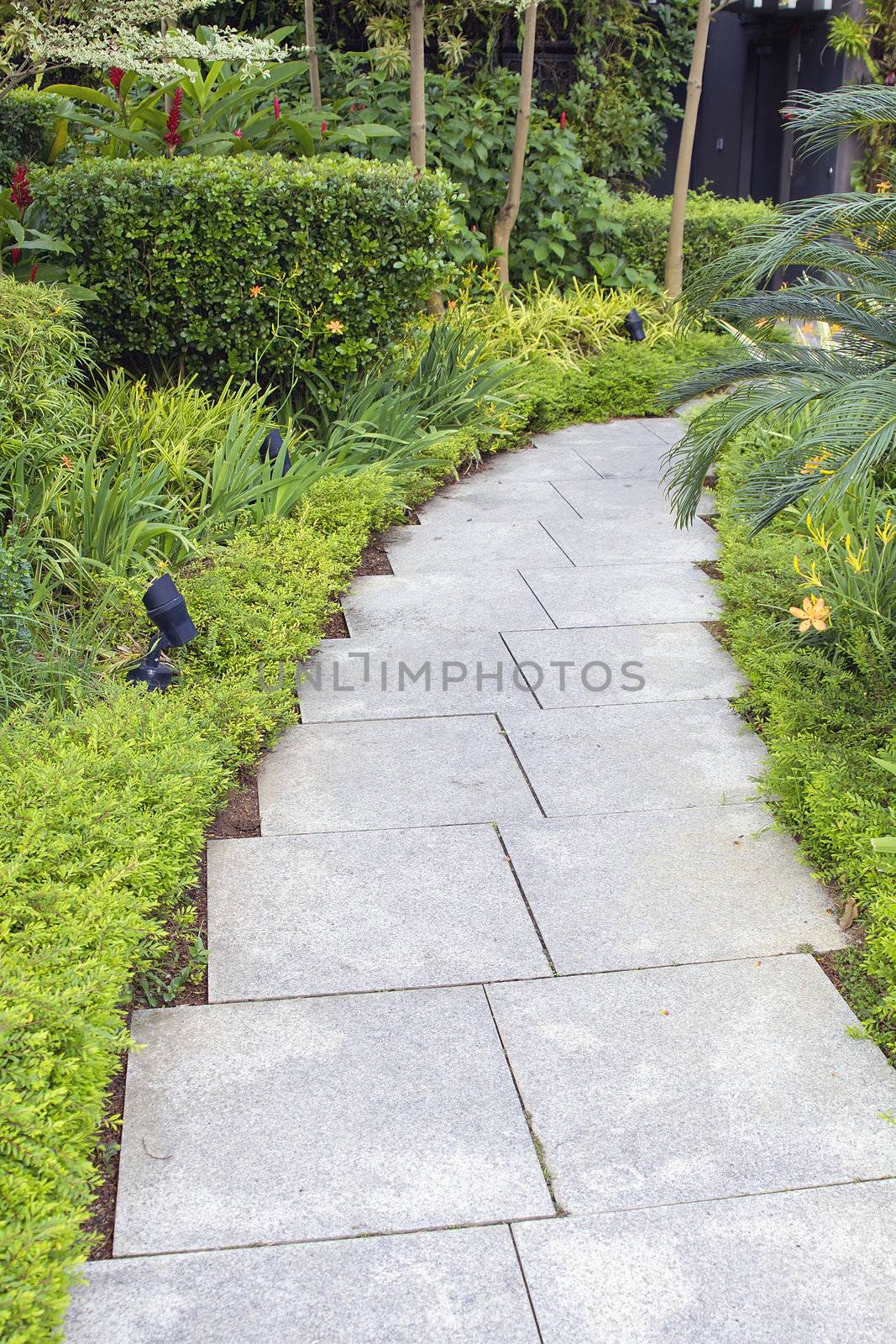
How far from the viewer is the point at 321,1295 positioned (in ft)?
6.12

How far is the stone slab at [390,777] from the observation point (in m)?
3.24

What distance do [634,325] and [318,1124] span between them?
6.96 metres

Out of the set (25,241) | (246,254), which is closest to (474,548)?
(246,254)

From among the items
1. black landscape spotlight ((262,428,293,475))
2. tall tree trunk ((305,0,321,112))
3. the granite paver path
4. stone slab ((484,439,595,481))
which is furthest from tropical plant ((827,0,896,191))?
the granite paver path

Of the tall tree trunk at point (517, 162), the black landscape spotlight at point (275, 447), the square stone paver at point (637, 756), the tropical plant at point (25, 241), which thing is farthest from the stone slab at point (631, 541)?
the tall tree trunk at point (517, 162)

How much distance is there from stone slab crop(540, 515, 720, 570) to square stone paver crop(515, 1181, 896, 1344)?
3349mm

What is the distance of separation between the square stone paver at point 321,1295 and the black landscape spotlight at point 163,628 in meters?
1.94

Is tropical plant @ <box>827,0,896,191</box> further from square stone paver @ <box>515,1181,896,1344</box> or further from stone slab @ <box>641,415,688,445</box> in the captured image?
square stone paver @ <box>515,1181,896,1344</box>

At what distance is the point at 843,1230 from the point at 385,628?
2.85 meters

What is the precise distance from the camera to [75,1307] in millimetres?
1847

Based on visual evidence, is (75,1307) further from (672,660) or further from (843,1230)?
(672,660)

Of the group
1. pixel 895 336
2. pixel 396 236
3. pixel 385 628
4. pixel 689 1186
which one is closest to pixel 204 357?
pixel 396 236

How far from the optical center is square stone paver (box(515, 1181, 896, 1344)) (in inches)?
71.7

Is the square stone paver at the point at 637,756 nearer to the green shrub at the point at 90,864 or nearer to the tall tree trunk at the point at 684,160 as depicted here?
the green shrub at the point at 90,864
